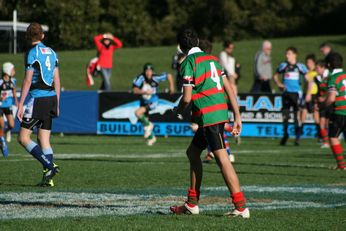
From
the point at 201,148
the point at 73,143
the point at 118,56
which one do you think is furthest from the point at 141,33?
the point at 201,148

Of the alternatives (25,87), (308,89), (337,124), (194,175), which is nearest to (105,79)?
(308,89)

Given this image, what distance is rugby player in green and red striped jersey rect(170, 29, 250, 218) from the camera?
9750 mm

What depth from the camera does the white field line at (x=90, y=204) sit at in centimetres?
995

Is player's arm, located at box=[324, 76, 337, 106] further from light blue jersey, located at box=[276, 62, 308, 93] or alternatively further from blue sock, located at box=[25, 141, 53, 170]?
light blue jersey, located at box=[276, 62, 308, 93]

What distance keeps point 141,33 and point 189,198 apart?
54522 mm

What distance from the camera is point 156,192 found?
1227cm

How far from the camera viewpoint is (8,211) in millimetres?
9992

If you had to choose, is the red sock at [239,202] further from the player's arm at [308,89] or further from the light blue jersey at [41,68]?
the player's arm at [308,89]

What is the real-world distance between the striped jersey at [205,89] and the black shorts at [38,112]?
3.69 m

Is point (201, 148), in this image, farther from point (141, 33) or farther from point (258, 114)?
point (141, 33)

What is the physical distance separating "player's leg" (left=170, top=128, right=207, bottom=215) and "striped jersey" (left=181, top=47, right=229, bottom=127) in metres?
0.18

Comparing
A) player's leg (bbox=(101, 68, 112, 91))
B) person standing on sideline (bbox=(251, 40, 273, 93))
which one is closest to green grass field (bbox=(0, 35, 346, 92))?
player's leg (bbox=(101, 68, 112, 91))

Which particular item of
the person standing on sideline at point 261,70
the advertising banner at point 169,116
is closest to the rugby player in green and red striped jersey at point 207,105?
the advertising banner at point 169,116

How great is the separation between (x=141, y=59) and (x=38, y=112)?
40930 mm
